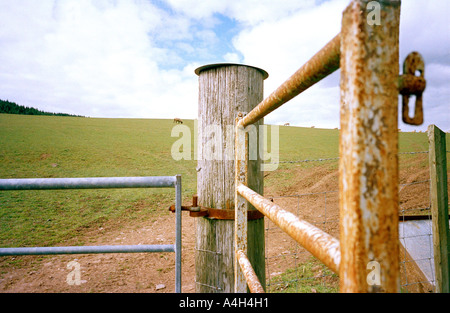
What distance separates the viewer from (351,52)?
1.30 ft

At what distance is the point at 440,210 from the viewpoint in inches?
99.2

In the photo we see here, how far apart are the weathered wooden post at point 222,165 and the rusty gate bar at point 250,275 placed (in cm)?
25

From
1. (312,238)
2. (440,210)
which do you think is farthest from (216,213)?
(440,210)

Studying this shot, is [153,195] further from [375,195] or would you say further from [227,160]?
[375,195]

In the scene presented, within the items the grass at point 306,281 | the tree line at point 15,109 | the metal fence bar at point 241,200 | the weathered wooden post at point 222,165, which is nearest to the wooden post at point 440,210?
the grass at point 306,281

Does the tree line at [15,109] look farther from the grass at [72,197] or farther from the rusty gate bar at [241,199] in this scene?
the rusty gate bar at [241,199]

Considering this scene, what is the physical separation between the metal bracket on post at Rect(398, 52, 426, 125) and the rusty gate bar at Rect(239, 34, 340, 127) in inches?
4.4

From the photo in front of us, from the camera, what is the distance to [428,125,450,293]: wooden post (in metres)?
2.50

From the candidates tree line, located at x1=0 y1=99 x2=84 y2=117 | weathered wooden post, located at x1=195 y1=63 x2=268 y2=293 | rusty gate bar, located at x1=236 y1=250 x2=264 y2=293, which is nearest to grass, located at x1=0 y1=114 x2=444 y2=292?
weathered wooden post, located at x1=195 y1=63 x2=268 y2=293

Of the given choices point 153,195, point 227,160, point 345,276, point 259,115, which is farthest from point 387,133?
point 153,195

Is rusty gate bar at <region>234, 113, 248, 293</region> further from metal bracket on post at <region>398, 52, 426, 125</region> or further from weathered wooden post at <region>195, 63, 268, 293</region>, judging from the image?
metal bracket on post at <region>398, 52, 426, 125</region>

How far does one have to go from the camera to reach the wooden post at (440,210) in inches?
98.6

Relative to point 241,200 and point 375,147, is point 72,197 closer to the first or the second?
point 241,200

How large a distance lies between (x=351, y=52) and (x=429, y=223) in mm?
4371
